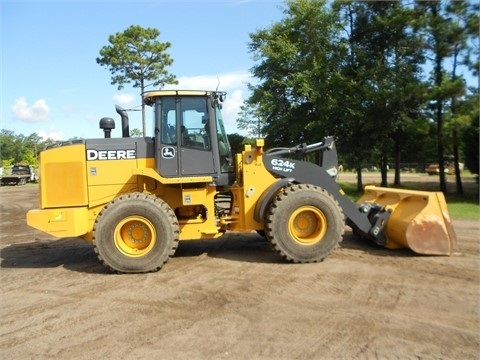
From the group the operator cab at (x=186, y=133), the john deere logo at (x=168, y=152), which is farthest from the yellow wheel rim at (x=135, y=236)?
the john deere logo at (x=168, y=152)

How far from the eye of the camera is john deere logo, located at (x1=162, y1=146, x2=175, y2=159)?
298 inches

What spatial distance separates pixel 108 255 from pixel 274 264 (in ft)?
8.72

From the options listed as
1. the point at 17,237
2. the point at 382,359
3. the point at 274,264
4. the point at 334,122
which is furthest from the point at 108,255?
the point at 334,122

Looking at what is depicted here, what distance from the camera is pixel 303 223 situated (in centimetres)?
768

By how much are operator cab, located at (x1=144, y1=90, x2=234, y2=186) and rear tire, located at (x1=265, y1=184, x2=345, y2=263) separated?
46.8 inches

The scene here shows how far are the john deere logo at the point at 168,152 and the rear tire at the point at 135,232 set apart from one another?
0.74 m

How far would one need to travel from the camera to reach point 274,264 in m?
7.46

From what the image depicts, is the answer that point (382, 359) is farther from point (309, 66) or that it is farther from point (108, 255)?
point (309, 66)

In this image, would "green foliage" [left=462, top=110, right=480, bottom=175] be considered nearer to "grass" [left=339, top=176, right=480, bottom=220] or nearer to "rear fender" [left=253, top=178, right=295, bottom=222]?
"grass" [left=339, top=176, right=480, bottom=220]

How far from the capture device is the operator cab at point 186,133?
7574 millimetres

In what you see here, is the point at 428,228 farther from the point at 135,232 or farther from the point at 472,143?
the point at 472,143

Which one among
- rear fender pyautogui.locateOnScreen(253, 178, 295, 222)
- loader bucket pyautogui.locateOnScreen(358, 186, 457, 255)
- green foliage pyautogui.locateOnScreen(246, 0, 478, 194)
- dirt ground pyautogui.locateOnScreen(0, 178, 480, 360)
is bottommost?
dirt ground pyautogui.locateOnScreen(0, 178, 480, 360)

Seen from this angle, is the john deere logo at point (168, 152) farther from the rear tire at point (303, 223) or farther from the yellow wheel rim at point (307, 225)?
the yellow wheel rim at point (307, 225)

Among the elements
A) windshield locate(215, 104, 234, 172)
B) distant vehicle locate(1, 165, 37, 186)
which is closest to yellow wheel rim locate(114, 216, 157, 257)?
windshield locate(215, 104, 234, 172)
